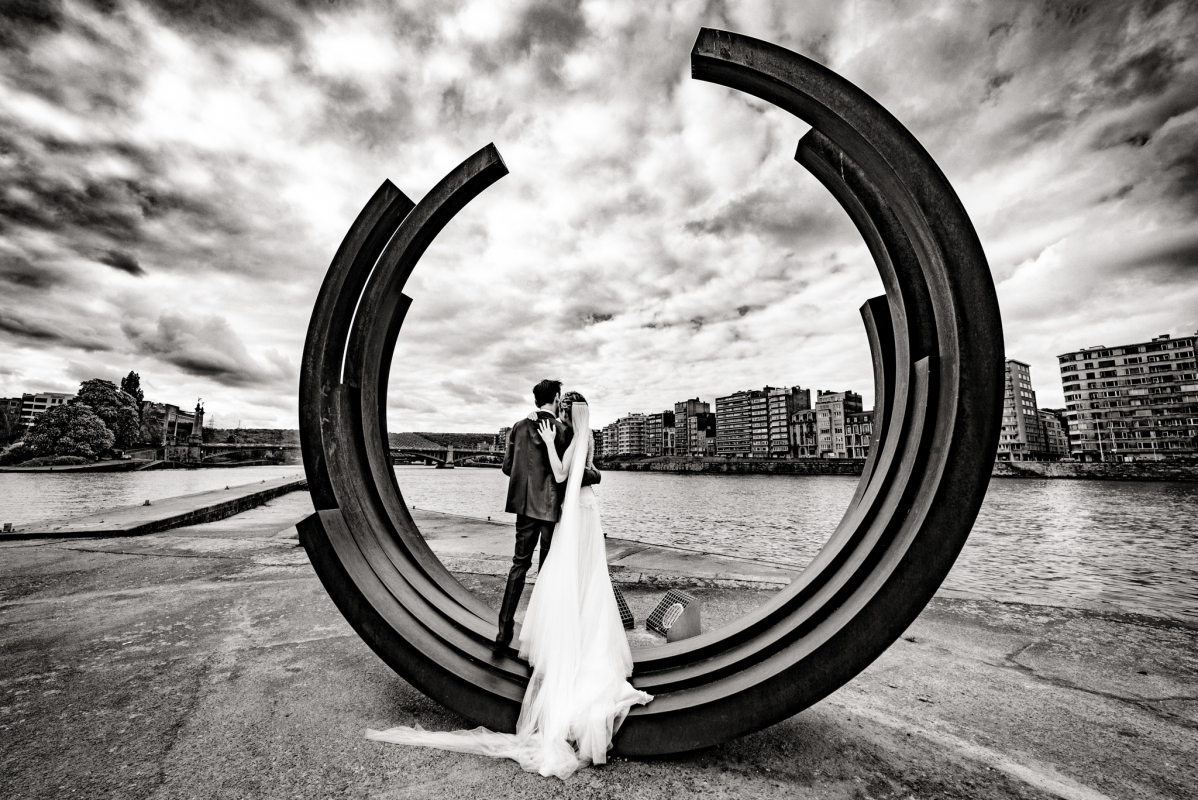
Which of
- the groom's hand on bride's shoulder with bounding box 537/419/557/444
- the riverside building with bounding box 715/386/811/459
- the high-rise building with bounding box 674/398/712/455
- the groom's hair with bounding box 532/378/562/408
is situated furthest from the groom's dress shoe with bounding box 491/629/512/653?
the high-rise building with bounding box 674/398/712/455

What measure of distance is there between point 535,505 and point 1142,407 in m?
120

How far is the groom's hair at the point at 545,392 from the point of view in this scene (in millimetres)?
3852

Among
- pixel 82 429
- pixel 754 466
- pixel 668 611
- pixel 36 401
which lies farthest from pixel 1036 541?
pixel 36 401

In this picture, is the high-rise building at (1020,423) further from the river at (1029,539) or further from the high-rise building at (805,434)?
the river at (1029,539)

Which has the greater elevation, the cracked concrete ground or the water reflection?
the cracked concrete ground

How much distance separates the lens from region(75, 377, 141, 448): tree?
75562 millimetres

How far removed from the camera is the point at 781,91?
2.85m

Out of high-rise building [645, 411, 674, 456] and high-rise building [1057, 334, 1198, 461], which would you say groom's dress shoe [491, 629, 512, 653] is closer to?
high-rise building [1057, 334, 1198, 461]

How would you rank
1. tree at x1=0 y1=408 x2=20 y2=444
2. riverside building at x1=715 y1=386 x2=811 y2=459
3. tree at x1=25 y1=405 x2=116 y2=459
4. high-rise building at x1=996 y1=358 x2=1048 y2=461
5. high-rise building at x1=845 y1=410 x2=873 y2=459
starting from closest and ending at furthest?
tree at x1=25 y1=405 x2=116 y2=459 < high-rise building at x1=996 y1=358 x2=1048 y2=461 < tree at x1=0 y1=408 x2=20 y2=444 < high-rise building at x1=845 y1=410 x2=873 y2=459 < riverside building at x1=715 y1=386 x2=811 y2=459

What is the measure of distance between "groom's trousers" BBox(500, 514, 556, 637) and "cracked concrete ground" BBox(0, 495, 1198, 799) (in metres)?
0.70

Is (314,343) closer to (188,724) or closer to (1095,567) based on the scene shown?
(188,724)

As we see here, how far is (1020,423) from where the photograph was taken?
101438mm

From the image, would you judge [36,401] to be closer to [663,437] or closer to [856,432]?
[663,437]

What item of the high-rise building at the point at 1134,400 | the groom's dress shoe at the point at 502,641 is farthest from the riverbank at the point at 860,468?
the groom's dress shoe at the point at 502,641
